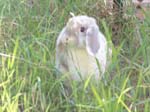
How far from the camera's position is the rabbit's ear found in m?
2.47

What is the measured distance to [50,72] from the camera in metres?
2.62

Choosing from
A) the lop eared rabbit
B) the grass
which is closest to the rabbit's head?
the lop eared rabbit

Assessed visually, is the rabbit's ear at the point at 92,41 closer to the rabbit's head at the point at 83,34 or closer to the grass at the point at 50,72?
the rabbit's head at the point at 83,34

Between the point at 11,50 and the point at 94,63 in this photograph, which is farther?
the point at 11,50

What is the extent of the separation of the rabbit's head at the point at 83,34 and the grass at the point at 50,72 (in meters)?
0.15

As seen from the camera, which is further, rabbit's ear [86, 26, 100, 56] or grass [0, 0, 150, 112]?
rabbit's ear [86, 26, 100, 56]

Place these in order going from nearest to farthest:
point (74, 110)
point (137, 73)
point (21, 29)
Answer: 1. point (74, 110)
2. point (137, 73)
3. point (21, 29)

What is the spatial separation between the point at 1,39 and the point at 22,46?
0.52ft

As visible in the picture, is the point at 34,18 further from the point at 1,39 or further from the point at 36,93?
the point at 36,93

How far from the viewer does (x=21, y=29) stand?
10.3 feet

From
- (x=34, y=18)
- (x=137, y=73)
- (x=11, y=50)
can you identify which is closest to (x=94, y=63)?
(x=137, y=73)

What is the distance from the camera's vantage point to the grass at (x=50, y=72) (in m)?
2.36

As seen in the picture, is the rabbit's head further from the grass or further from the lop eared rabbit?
the grass

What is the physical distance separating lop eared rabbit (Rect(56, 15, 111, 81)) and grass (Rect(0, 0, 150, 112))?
0.06m
